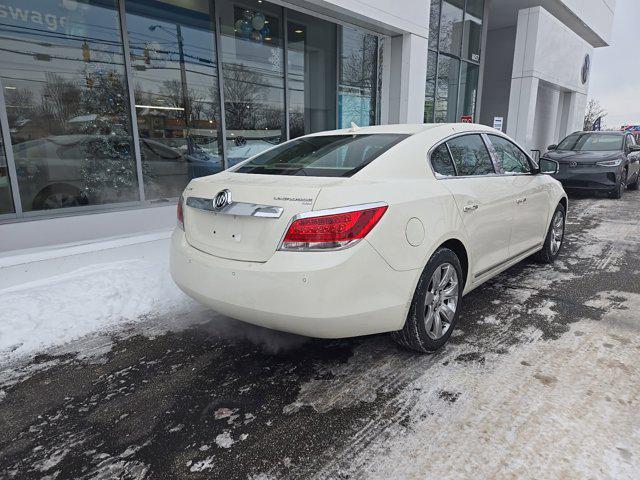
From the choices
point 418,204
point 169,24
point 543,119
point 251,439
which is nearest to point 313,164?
point 418,204

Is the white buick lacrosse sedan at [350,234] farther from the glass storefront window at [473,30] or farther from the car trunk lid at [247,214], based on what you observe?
the glass storefront window at [473,30]

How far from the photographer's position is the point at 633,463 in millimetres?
2086

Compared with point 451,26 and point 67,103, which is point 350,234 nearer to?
point 67,103

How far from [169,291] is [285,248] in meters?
2.21

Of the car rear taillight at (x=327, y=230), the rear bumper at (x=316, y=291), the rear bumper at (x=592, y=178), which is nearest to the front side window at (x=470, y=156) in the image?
the rear bumper at (x=316, y=291)

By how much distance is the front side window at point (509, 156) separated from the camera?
421 centimetres

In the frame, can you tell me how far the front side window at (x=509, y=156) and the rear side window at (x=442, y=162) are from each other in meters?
0.97

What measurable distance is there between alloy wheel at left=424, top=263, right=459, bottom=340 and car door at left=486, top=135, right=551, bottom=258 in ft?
3.97

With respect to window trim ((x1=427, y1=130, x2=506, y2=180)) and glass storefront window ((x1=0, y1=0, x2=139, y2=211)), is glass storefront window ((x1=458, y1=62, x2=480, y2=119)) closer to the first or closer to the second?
glass storefront window ((x1=0, y1=0, x2=139, y2=211))

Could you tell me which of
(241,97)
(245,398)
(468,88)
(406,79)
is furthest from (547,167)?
(468,88)

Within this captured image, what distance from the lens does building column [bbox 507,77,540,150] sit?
619 inches

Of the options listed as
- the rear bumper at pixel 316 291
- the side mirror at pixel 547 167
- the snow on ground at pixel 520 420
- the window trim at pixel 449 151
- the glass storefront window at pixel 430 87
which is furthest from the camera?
the glass storefront window at pixel 430 87

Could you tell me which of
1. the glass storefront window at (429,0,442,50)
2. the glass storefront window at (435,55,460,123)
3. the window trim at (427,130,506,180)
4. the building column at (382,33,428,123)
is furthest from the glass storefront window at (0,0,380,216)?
Answer: the window trim at (427,130,506,180)

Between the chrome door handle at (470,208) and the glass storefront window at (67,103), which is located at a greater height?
the glass storefront window at (67,103)
